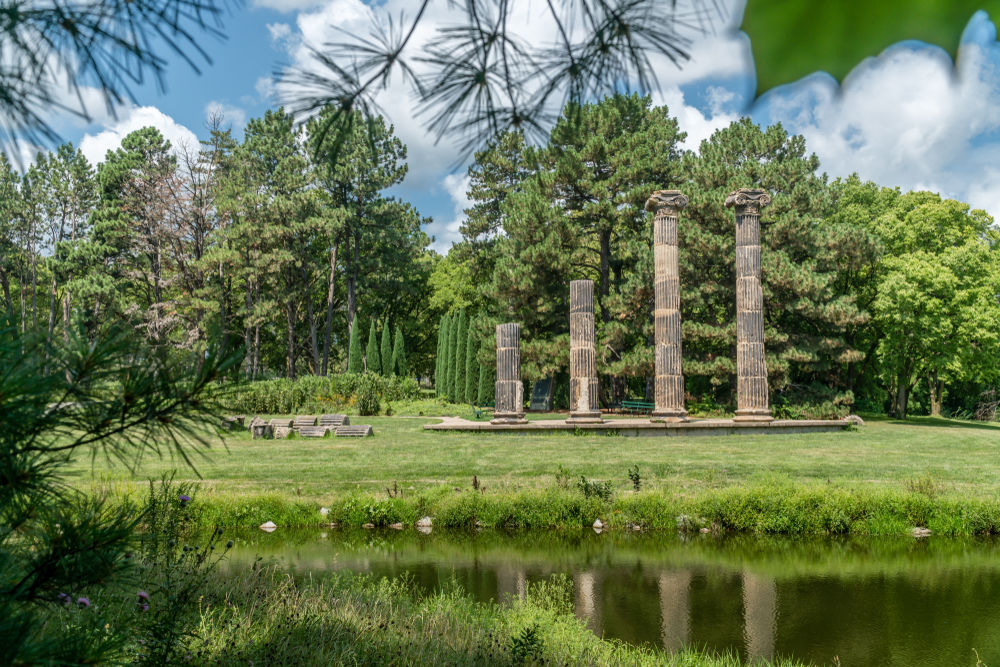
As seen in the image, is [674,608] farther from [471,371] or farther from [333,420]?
[471,371]

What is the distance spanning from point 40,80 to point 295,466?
44.9 feet

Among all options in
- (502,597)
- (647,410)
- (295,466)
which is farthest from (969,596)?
(647,410)

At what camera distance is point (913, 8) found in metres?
0.50

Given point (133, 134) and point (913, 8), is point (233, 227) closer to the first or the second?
point (133, 134)

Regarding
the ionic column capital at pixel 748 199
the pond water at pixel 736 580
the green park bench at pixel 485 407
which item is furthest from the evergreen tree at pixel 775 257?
the pond water at pixel 736 580

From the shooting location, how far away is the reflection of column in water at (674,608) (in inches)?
299

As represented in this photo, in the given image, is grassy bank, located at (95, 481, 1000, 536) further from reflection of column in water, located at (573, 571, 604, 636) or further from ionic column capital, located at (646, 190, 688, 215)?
ionic column capital, located at (646, 190, 688, 215)

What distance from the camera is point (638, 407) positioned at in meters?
29.0

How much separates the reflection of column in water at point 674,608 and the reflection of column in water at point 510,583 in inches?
67.3

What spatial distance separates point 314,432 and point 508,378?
7126 millimetres

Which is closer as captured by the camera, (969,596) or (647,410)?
(969,596)

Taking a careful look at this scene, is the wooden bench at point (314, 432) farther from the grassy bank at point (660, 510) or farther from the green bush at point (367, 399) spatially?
the grassy bank at point (660, 510)

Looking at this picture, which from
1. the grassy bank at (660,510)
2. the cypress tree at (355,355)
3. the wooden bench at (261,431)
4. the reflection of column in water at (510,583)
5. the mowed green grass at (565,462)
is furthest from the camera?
the cypress tree at (355,355)

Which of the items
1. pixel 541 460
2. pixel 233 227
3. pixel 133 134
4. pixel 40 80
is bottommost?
pixel 541 460
